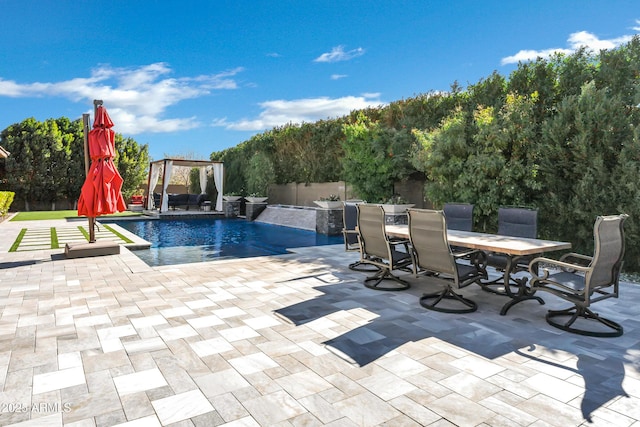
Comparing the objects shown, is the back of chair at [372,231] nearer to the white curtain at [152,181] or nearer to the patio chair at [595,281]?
the patio chair at [595,281]

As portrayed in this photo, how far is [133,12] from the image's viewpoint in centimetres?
1227

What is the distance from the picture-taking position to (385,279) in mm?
5637

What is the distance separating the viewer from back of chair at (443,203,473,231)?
581cm

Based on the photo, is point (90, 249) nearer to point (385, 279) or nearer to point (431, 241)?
point (385, 279)

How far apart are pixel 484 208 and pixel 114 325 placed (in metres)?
6.92

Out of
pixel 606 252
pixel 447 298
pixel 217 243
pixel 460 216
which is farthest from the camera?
pixel 217 243

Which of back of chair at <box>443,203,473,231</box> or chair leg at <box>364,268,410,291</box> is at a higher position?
back of chair at <box>443,203,473,231</box>

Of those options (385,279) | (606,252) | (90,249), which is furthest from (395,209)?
(606,252)

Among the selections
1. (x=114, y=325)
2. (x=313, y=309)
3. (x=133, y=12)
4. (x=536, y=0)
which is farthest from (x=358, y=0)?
(x=114, y=325)

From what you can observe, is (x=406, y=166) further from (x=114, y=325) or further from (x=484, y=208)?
(x=114, y=325)

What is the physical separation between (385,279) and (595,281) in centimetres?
264

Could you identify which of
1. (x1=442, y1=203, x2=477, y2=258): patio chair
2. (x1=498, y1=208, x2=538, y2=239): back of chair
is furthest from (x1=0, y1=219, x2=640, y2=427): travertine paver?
(x1=442, y1=203, x2=477, y2=258): patio chair

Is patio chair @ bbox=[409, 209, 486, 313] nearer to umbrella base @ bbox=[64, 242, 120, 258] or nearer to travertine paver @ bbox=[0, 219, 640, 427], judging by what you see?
travertine paver @ bbox=[0, 219, 640, 427]

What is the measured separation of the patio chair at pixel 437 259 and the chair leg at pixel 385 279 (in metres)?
0.58
